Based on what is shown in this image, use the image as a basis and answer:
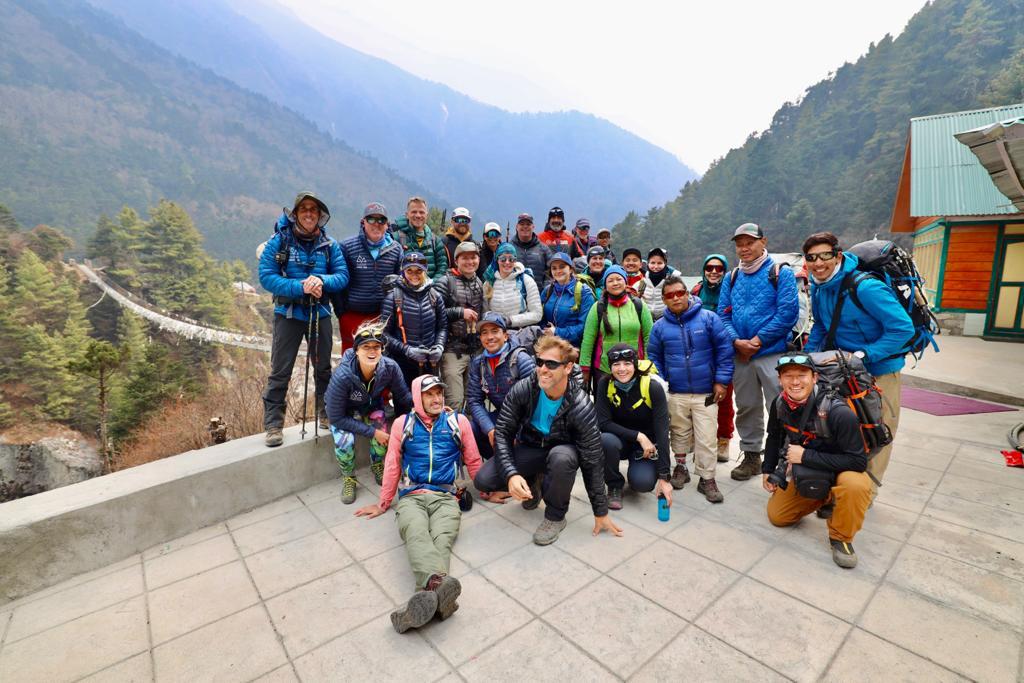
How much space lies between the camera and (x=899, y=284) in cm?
363

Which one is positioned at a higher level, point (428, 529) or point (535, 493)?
point (428, 529)

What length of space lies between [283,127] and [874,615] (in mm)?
232011

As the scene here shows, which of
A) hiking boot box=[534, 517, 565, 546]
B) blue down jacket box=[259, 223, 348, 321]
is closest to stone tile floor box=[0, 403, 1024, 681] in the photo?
hiking boot box=[534, 517, 565, 546]

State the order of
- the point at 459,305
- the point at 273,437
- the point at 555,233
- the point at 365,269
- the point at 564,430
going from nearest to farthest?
the point at 564,430 → the point at 273,437 → the point at 365,269 → the point at 459,305 → the point at 555,233

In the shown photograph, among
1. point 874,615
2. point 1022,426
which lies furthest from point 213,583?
point 1022,426

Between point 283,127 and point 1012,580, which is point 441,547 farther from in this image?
point 283,127

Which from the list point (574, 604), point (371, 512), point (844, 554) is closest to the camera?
point (574, 604)

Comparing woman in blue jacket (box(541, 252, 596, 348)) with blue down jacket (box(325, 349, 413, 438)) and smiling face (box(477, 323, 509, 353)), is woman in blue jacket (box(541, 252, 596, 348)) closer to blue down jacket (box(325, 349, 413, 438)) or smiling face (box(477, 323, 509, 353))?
smiling face (box(477, 323, 509, 353))

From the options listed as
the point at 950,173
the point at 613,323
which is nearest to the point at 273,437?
the point at 613,323

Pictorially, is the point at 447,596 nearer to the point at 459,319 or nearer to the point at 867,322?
the point at 459,319

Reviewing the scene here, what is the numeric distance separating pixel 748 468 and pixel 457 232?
14.6 ft

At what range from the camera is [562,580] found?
3.19 metres

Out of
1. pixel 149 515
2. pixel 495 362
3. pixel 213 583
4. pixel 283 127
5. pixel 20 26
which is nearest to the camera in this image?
pixel 213 583

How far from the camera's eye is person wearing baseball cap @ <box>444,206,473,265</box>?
244 inches
